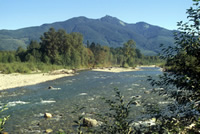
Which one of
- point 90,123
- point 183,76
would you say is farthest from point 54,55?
point 183,76

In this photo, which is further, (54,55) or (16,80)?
(54,55)

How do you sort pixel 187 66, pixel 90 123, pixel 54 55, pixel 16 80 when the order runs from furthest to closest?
pixel 54 55 → pixel 16 80 → pixel 90 123 → pixel 187 66

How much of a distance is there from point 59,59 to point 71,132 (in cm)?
7829

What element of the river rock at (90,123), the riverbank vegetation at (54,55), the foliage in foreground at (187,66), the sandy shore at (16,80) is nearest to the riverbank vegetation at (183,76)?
the foliage in foreground at (187,66)

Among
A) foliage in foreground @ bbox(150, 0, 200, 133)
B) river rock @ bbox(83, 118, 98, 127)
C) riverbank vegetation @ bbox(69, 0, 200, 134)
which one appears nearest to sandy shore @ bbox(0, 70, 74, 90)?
river rock @ bbox(83, 118, 98, 127)

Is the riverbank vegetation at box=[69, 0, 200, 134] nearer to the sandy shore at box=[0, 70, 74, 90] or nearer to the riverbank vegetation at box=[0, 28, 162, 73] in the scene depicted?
the sandy shore at box=[0, 70, 74, 90]

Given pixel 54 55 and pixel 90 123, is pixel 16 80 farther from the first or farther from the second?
pixel 54 55

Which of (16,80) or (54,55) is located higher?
(54,55)

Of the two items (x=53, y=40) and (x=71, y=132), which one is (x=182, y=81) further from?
(x=53, y=40)

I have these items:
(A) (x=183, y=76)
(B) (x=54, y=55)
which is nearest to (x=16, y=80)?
(A) (x=183, y=76)

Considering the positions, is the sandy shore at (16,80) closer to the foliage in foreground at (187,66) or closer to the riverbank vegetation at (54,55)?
the riverbank vegetation at (54,55)

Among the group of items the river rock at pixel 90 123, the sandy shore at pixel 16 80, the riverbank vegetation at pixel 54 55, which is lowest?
the sandy shore at pixel 16 80

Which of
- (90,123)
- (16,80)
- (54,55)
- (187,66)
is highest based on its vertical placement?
(187,66)

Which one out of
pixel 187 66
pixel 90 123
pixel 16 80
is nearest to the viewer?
pixel 187 66
